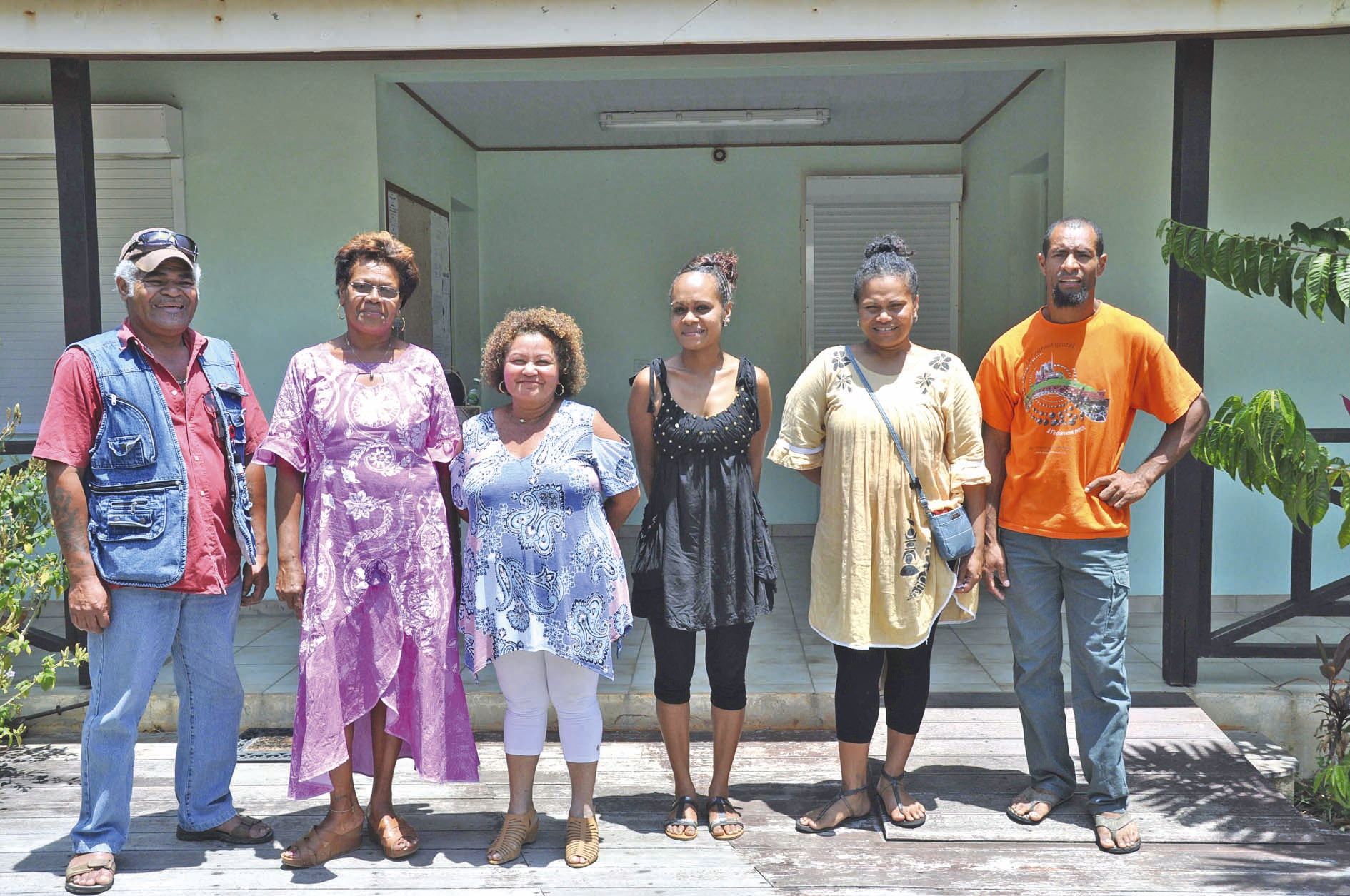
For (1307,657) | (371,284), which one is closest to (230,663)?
(371,284)

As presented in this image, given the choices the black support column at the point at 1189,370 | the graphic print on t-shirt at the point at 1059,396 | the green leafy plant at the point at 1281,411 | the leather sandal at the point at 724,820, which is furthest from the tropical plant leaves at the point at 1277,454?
the leather sandal at the point at 724,820

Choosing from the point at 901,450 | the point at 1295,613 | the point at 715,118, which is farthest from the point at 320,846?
the point at 715,118

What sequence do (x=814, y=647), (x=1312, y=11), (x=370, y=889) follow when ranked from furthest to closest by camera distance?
(x=814, y=647) < (x=1312, y=11) < (x=370, y=889)

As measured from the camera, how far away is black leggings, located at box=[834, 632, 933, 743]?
11.0ft

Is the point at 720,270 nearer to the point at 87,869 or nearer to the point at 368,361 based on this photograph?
the point at 368,361

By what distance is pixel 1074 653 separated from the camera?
136 inches

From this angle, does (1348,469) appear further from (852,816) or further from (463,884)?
(463,884)

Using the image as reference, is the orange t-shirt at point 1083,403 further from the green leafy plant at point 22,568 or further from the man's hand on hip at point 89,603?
the green leafy plant at point 22,568

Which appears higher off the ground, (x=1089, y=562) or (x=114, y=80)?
(x=114, y=80)

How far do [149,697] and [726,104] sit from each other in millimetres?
4950

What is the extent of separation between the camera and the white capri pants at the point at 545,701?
320 centimetres

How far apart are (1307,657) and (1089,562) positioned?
6.06 ft

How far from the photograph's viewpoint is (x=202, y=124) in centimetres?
572

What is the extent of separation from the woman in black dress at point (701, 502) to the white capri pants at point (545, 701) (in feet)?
0.82
